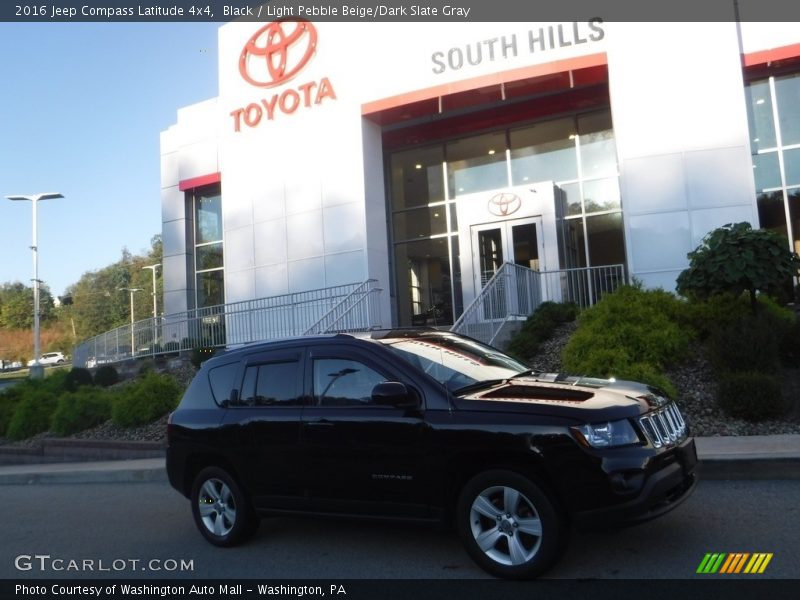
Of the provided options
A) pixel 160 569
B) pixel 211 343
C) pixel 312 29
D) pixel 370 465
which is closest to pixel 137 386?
pixel 211 343

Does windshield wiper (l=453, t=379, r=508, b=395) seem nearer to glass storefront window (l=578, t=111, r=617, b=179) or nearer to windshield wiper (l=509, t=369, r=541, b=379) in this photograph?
windshield wiper (l=509, t=369, r=541, b=379)

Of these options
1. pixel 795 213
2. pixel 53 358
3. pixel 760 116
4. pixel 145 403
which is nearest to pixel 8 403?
pixel 145 403

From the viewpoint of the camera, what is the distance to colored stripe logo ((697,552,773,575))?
4457 mm

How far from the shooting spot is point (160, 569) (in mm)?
5547

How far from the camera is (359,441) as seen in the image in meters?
5.12

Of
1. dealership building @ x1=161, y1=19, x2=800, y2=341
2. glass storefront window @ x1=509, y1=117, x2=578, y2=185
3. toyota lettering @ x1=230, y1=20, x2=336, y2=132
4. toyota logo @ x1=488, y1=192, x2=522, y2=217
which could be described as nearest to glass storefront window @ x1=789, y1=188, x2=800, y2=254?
dealership building @ x1=161, y1=19, x2=800, y2=341

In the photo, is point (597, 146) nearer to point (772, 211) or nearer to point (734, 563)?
point (772, 211)

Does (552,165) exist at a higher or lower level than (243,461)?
higher

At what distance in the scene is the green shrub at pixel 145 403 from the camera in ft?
42.2

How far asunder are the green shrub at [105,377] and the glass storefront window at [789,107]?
58.8 ft

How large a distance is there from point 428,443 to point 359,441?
23.2 inches

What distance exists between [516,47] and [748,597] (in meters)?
14.8

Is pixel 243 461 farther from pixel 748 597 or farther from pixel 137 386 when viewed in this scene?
pixel 137 386

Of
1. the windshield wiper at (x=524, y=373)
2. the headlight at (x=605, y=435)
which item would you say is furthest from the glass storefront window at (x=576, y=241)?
the headlight at (x=605, y=435)
